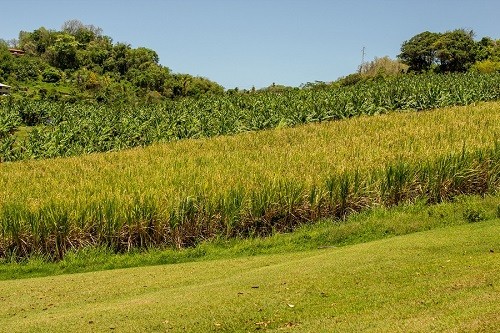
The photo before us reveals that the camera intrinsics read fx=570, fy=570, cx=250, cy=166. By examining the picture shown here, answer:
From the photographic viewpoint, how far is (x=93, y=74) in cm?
8131

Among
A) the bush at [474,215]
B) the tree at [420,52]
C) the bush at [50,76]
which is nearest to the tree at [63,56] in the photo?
the bush at [50,76]

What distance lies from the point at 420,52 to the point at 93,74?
147 ft

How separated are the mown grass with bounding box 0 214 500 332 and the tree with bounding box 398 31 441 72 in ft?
213

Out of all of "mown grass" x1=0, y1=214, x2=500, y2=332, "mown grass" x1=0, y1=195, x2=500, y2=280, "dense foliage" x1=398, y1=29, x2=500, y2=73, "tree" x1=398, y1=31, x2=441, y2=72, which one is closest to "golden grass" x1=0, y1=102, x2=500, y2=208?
"mown grass" x1=0, y1=195, x2=500, y2=280

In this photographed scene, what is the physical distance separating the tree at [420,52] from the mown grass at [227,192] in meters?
55.8

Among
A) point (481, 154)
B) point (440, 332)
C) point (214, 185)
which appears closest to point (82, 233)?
Answer: point (214, 185)

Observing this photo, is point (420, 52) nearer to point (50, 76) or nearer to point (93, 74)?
point (93, 74)

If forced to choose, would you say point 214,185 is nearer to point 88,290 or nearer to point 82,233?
point 82,233

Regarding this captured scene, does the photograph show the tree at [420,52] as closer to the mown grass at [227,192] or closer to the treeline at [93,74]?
the treeline at [93,74]

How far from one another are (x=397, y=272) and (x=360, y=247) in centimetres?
209

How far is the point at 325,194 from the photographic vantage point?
1210 cm

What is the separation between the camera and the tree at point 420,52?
69125 millimetres

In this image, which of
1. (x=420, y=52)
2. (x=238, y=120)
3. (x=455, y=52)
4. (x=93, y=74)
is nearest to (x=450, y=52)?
(x=455, y=52)

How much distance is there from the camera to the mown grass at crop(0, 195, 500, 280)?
34.1 ft
